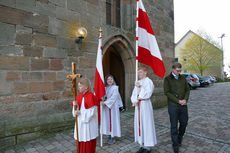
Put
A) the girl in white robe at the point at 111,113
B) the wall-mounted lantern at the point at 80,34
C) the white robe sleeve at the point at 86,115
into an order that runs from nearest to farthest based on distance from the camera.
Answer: the white robe sleeve at the point at 86,115 < the girl in white robe at the point at 111,113 < the wall-mounted lantern at the point at 80,34

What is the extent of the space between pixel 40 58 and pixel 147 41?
2.89 metres

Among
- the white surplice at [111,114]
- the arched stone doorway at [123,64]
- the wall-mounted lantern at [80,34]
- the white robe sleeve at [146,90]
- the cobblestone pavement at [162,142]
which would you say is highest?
the wall-mounted lantern at [80,34]

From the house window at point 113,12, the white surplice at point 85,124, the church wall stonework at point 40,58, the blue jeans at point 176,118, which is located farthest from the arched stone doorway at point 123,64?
the white surplice at point 85,124

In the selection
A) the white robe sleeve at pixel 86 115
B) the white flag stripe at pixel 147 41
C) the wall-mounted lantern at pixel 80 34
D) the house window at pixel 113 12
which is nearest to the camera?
the white robe sleeve at pixel 86 115

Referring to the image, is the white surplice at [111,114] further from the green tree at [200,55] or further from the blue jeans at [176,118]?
the green tree at [200,55]

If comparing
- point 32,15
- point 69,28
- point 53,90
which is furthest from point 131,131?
point 32,15

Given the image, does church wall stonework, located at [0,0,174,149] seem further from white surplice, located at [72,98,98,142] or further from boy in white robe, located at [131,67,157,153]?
boy in white robe, located at [131,67,157,153]

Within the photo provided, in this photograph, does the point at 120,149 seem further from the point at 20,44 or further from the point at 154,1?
the point at 154,1

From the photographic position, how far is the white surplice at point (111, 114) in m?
3.75

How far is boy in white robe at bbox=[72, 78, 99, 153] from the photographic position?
2.62m

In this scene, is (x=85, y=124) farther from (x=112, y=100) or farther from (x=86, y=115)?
(x=112, y=100)

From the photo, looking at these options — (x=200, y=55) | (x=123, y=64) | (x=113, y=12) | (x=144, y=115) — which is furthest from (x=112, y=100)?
(x=200, y=55)

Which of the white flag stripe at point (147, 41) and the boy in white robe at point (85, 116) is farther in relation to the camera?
the white flag stripe at point (147, 41)

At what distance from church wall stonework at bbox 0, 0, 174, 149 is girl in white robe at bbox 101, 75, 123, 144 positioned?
147 cm
